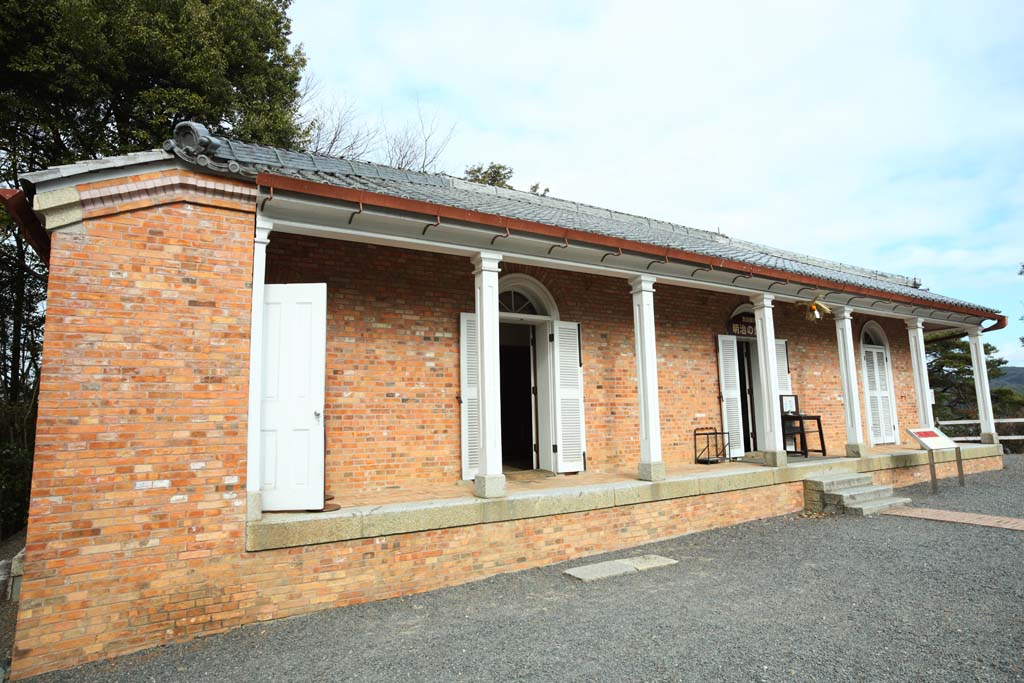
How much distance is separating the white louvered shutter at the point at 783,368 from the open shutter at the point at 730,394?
110 centimetres

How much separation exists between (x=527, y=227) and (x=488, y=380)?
64.6 inches

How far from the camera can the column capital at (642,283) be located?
23.0ft

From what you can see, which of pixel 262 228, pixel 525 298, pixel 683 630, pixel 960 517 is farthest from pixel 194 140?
pixel 960 517

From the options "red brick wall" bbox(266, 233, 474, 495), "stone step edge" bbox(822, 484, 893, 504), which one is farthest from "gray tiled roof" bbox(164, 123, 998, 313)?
"stone step edge" bbox(822, 484, 893, 504)

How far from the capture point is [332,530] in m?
4.53

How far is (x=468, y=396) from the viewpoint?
6855mm

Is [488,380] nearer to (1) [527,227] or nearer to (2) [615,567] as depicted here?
(1) [527,227]

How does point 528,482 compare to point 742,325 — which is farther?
point 742,325

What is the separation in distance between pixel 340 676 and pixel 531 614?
1.50 metres

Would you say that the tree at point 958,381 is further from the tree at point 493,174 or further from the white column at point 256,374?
the white column at point 256,374

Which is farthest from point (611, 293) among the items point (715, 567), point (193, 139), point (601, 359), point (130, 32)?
point (130, 32)

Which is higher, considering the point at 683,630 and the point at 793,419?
the point at 793,419

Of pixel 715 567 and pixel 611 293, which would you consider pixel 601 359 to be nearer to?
pixel 611 293

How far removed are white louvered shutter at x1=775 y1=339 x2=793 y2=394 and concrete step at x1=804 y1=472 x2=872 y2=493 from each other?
2.04 meters
